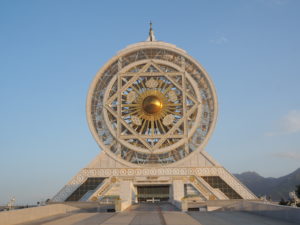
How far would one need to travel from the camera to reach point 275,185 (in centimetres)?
16412

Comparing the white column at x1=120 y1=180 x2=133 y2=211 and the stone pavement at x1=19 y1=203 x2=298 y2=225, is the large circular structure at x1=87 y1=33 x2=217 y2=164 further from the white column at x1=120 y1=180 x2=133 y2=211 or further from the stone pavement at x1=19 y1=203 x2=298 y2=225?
the stone pavement at x1=19 y1=203 x2=298 y2=225

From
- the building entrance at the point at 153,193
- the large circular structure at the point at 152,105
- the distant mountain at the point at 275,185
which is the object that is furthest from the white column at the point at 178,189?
the distant mountain at the point at 275,185

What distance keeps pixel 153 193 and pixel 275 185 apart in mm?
142645

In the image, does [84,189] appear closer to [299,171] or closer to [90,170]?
[90,170]

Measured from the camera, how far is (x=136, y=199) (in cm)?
4062

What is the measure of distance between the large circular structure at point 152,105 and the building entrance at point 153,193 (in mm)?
4348

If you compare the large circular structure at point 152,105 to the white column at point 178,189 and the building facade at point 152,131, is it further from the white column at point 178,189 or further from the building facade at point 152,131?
the white column at point 178,189

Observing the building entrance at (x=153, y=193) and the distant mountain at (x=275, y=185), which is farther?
the distant mountain at (x=275, y=185)

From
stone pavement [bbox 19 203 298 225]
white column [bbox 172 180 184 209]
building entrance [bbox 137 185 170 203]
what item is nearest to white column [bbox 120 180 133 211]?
white column [bbox 172 180 184 209]

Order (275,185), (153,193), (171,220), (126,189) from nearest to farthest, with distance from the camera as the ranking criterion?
(171,220), (126,189), (153,193), (275,185)

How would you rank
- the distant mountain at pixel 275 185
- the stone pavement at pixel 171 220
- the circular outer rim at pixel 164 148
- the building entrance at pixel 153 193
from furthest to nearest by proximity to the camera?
the distant mountain at pixel 275 185, the building entrance at pixel 153 193, the circular outer rim at pixel 164 148, the stone pavement at pixel 171 220

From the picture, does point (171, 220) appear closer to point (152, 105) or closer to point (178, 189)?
point (178, 189)

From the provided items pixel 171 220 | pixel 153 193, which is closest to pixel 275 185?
pixel 153 193

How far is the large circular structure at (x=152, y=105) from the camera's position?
3966 cm
